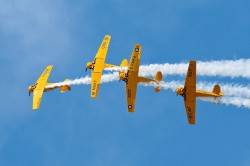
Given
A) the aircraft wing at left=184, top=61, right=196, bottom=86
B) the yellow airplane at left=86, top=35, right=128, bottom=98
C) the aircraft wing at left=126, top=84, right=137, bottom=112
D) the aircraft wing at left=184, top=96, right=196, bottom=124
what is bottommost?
the aircraft wing at left=184, top=96, right=196, bottom=124

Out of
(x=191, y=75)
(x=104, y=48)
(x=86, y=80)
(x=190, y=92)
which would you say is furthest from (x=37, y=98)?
(x=191, y=75)

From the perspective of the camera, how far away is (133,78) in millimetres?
72000

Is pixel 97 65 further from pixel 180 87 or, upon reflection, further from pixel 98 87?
pixel 180 87

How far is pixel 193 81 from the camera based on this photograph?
67500 mm

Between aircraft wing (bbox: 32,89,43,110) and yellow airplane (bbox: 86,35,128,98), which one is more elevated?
yellow airplane (bbox: 86,35,128,98)

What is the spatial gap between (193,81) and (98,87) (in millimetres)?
12419

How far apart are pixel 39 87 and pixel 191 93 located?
23.6m

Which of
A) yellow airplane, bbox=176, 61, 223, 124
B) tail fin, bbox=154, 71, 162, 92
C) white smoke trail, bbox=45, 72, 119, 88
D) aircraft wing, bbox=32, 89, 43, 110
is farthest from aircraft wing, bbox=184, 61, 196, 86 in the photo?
aircraft wing, bbox=32, 89, 43, 110

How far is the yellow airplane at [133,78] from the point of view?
71.1 meters

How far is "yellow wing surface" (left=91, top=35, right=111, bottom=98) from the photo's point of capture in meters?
74.6

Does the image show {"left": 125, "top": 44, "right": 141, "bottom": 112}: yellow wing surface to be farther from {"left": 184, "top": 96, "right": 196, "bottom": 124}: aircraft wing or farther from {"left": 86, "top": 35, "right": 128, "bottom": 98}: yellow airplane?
{"left": 184, "top": 96, "right": 196, "bottom": 124}: aircraft wing

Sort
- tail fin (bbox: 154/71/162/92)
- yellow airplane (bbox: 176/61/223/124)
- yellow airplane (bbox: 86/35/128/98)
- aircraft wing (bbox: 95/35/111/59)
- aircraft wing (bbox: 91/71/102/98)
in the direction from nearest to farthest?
yellow airplane (bbox: 176/61/223/124) < tail fin (bbox: 154/71/162/92) < aircraft wing (bbox: 91/71/102/98) < yellow airplane (bbox: 86/35/128/98) < aircraft wing (bbox: 95/35/111/59)

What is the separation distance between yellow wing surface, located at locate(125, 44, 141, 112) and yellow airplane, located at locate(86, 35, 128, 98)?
4.03m

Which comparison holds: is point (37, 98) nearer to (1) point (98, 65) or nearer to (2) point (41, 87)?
(2) point (41, 87)
